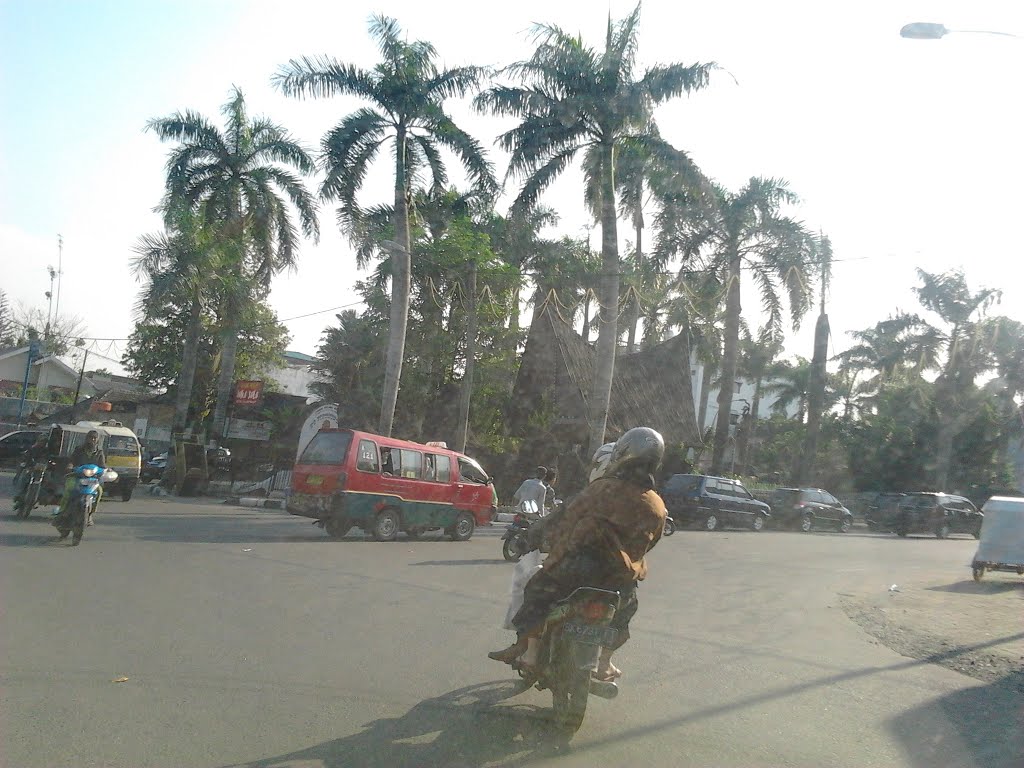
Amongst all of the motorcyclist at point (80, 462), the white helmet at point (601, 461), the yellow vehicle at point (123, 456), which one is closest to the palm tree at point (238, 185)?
the yellow vehicle at point (123, 456)

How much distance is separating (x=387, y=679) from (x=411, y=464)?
35.2 ft

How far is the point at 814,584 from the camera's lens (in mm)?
14805

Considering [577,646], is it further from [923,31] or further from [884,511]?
[884,511]

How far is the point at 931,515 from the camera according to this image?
3234cm

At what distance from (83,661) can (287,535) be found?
1011cm

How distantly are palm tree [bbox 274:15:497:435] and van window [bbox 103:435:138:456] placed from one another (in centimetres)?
641

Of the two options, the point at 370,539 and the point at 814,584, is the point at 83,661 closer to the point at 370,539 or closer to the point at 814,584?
the point at 370,539

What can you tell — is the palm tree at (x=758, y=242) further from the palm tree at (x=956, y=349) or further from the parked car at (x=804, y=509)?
the palm tree at (x=956, y=349)

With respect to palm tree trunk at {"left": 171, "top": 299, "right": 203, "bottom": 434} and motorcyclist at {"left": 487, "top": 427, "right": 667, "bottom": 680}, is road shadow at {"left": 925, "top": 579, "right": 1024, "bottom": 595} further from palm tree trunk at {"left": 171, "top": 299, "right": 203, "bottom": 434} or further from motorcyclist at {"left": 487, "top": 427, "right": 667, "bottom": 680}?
palm tree trunk at {"left": 171, "top": 299, "right": 203, "bottom": 434}

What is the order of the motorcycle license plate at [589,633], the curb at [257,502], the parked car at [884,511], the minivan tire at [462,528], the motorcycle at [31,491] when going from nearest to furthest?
the motorcycle license plate at [589,633], the motorcycle at [31,491], the minivan tire at [462,528], the curb at [257,502], the parked car at [884,511]

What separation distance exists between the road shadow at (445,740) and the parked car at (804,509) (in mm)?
27904

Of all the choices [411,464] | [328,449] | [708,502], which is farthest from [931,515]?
[328,449]

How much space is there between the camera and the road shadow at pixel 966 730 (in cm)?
551

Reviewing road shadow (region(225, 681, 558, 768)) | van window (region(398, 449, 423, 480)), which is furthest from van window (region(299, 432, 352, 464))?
road shadow (region(225, 681, 558, 768))
